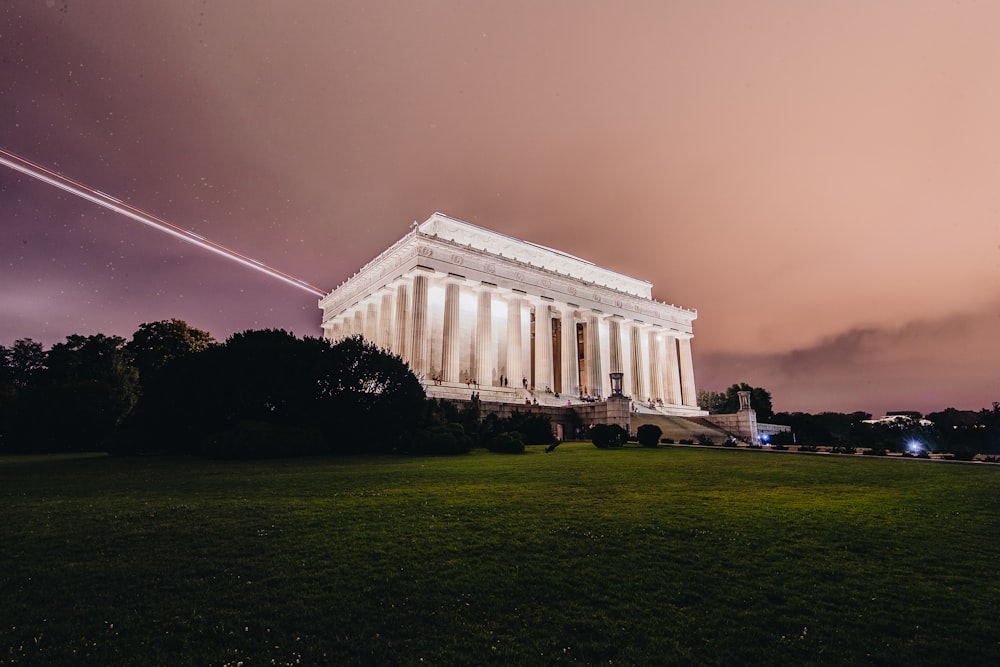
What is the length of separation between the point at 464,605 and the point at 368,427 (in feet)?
70.0

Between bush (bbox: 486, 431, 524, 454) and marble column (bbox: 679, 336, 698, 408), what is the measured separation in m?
53.4

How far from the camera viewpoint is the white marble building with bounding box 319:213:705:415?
49.1 metres

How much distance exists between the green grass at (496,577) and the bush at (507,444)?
41.7 ft

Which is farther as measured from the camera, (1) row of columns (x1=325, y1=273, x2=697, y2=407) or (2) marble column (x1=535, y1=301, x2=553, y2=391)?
(2) marble column (x1=535, y1=301, x2=553, y2=391)

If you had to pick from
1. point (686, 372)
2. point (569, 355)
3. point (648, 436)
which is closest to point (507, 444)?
point (648, 436)

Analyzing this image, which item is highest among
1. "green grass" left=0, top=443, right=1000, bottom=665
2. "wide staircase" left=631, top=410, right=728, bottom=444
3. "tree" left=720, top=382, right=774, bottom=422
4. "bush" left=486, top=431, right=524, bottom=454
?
"tree" left=720, top=382, right=774, bottom=422

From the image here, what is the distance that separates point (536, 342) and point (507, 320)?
13.7 ft

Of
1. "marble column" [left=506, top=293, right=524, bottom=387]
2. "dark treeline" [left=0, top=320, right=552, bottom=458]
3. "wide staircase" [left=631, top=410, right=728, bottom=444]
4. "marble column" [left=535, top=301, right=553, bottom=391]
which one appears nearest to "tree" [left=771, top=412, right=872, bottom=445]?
"wide staircase" [left=631, top=410, right=728, bottom=444]

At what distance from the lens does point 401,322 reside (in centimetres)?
4891

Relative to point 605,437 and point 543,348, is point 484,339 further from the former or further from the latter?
point 605,437

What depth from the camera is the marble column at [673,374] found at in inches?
2744

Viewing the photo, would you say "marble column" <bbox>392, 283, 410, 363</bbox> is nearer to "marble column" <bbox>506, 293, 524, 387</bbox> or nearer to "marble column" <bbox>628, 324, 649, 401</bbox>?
"marble column" <bbox>506, 293, 524, 387</bbox>

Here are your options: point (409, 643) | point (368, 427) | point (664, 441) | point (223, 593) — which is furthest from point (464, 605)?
point (664, 441)

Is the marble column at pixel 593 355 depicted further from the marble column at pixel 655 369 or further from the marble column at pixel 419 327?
the marble column at pixel 419 327
